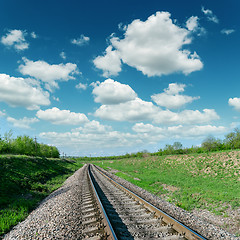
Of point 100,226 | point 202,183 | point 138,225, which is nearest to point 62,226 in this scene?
point 100,226

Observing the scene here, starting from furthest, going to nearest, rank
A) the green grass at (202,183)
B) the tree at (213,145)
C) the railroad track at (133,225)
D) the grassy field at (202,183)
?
the tree at (213,145), the green grass at (202,183), the grassy field at (202,183), the railroad track at (133,225)

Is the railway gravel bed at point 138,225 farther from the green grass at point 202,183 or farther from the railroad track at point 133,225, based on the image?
the green grass at point 202,183

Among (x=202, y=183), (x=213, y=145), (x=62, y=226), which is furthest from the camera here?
(x=213, y=145)

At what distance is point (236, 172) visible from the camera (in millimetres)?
20281

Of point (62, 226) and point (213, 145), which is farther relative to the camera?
point (213, 145)

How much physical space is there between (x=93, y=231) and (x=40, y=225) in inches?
95.3

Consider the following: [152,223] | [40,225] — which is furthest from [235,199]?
[40,225]

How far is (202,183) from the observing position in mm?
18547

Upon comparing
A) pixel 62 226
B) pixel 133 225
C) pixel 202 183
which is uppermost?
pixel 62 226

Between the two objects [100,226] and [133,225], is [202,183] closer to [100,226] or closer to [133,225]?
[133,225]

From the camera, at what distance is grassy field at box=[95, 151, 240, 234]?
35.9 ft

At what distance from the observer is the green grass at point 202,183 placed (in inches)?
437

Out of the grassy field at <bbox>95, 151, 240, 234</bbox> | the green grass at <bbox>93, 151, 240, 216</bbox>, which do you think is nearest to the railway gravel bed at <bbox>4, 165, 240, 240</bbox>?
the grassy field at <bbox>95, 151, 240, 234</bbox>

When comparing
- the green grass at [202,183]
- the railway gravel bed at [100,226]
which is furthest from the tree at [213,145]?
the railway gravel bed at [100,226]
